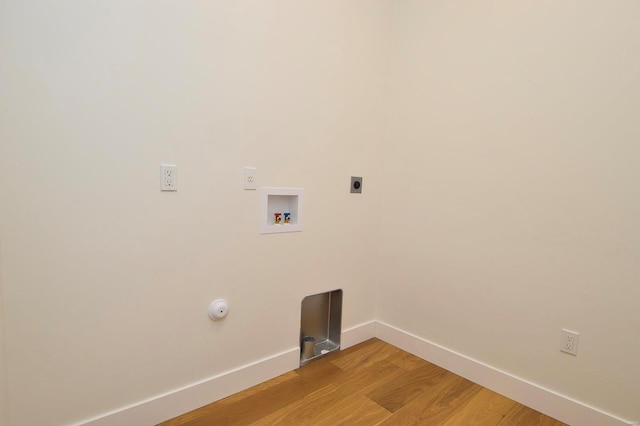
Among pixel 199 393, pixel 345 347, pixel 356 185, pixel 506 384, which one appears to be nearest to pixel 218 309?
pixel 199 393

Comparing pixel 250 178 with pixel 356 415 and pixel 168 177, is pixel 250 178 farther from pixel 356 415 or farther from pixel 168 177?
pixel 356 415

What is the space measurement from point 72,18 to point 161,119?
1.40 feet

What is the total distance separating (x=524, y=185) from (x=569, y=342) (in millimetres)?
794

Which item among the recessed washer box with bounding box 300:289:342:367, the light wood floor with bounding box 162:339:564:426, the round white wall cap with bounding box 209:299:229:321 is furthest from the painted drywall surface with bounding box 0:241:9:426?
the recessed washer box with bounding box 300:289:342:367

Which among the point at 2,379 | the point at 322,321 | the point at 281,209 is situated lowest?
the point at 322,321

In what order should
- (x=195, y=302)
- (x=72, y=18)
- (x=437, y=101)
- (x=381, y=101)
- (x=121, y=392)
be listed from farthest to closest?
(x=381, y=101)
(x=437, y=101)
(x=195, y=302)
(x=121, y=392)
(x=72, y=18)

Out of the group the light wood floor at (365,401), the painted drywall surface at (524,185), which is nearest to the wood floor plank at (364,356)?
the light wood floor at (365,401)

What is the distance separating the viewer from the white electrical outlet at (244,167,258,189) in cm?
163

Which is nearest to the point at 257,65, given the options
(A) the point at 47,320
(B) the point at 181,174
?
(B) the point at 181,174

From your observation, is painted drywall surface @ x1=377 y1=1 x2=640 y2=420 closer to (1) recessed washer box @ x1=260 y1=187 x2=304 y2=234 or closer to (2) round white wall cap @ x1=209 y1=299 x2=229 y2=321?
(1) recessed washer box @ x1=260 y1=187 x2=304 y2=234

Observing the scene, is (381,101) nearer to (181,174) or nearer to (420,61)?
(420,61)

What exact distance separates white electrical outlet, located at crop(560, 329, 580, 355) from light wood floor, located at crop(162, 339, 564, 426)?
36cm

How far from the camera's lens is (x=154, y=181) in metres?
1.36

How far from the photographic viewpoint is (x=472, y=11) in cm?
184
